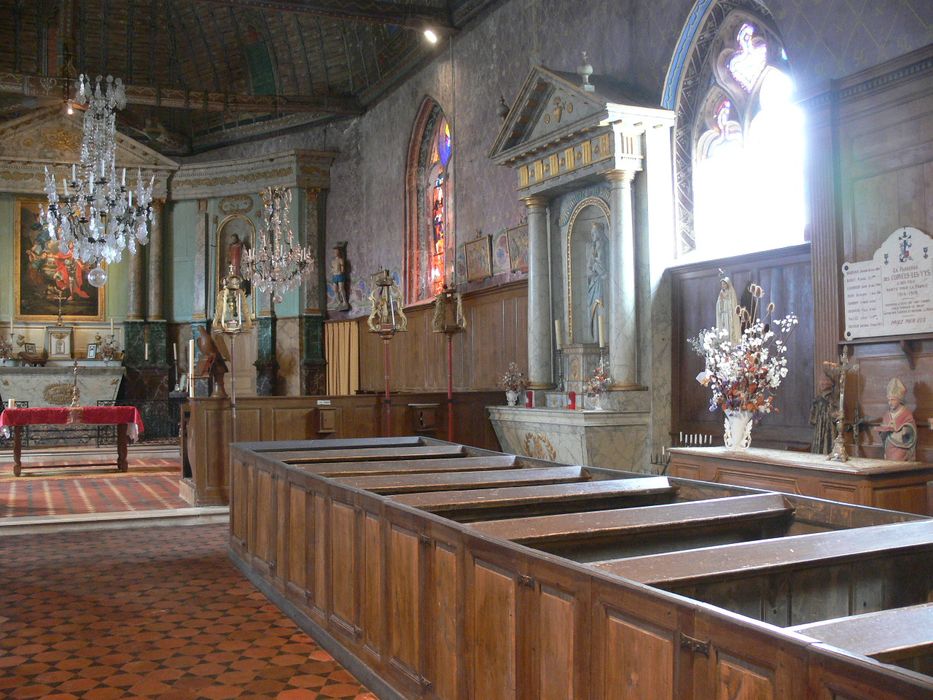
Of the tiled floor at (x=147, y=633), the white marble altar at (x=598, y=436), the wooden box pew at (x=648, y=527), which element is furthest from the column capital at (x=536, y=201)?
the wooden box pew at (x=648, y=527)

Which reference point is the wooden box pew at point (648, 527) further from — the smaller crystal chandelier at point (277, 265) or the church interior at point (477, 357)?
the smaller crystal chandelier at point (277, 265)

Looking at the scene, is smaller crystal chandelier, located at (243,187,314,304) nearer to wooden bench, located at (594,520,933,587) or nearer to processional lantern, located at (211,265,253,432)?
processional lantern, located at (211,265,253,432)

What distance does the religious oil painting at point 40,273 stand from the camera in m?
17.8

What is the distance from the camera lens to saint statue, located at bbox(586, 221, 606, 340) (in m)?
9.49

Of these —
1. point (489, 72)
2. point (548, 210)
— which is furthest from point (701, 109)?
point (489, 72)

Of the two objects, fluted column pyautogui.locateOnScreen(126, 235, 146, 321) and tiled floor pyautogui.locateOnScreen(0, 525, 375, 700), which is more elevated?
fluted column pyautogui.locateOnScreen(126, 235, 146, 321)

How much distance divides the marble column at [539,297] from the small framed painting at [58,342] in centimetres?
1163

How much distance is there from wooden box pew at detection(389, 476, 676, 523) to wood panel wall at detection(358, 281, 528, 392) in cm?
681

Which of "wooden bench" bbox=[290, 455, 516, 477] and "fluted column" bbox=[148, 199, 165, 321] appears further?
"fluted column" bbox=[148, 199, 165, 321]

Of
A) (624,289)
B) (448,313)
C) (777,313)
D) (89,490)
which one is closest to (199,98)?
(448,313)

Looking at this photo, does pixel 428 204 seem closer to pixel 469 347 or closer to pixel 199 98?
pixel 469 347

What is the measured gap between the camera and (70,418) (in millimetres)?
11984

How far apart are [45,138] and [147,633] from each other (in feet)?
51.8

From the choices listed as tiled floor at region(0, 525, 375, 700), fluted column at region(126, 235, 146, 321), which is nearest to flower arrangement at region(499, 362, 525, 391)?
tiled floor at region(0, 525, 375, 700)
